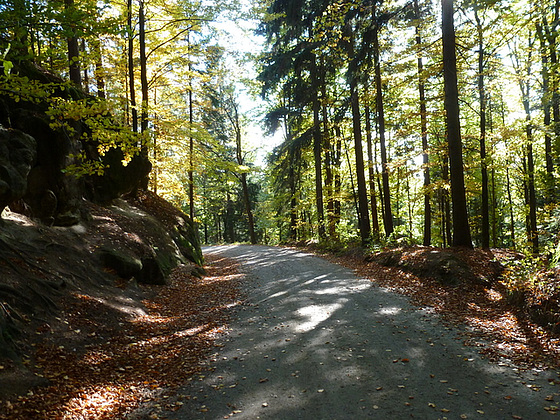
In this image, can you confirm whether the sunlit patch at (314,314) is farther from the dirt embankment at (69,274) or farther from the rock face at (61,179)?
the rock face at (61,179)

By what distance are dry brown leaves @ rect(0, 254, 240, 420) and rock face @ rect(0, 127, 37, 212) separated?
7.81ft

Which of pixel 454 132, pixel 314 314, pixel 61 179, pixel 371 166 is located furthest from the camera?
pixel 371 166

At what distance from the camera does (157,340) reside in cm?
627

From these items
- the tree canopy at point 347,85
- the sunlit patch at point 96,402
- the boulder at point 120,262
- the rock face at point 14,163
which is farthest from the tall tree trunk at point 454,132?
the rock face at point 14,163

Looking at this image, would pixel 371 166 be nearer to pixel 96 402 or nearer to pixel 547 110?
pixel 547 110

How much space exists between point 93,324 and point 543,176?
16.7 m

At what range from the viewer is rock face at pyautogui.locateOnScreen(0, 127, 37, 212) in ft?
21.4

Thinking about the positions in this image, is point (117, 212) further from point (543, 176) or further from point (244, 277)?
point (543, 176)

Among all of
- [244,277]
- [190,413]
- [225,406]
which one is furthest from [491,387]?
[244,277]

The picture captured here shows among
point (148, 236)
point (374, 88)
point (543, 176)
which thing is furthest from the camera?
point (374, 88)

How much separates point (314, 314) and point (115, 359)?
374 centimetres

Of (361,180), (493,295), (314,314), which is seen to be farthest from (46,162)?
(361,180)

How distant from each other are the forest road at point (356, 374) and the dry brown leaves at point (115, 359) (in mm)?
A: 506

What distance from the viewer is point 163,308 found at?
8.24m
